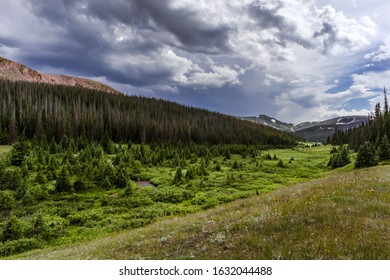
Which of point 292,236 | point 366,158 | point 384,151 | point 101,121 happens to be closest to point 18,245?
point 292,236

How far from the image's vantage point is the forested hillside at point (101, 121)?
100312 millimetres

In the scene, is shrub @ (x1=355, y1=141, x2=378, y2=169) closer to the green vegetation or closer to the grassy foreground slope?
the green vegetation

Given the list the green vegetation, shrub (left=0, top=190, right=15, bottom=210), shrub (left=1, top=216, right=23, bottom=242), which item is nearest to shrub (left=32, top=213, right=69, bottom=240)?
the green vegetation

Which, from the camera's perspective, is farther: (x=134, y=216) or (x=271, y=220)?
(x=134, y=216)

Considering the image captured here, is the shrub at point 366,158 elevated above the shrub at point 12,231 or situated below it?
above

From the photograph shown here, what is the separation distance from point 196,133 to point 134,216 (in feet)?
360

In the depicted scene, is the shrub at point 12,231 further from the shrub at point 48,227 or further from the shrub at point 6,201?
the shrub at point 6,201

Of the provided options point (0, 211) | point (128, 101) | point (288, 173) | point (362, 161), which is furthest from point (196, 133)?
point (0, 211)

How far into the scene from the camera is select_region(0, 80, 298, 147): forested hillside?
3949 inches

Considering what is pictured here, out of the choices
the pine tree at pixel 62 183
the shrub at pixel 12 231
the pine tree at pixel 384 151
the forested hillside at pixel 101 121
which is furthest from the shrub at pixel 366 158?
the forested hillside at pixel 101 121

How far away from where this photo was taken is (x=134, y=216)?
2844 cm

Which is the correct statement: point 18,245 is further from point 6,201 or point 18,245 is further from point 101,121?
point 101,121
